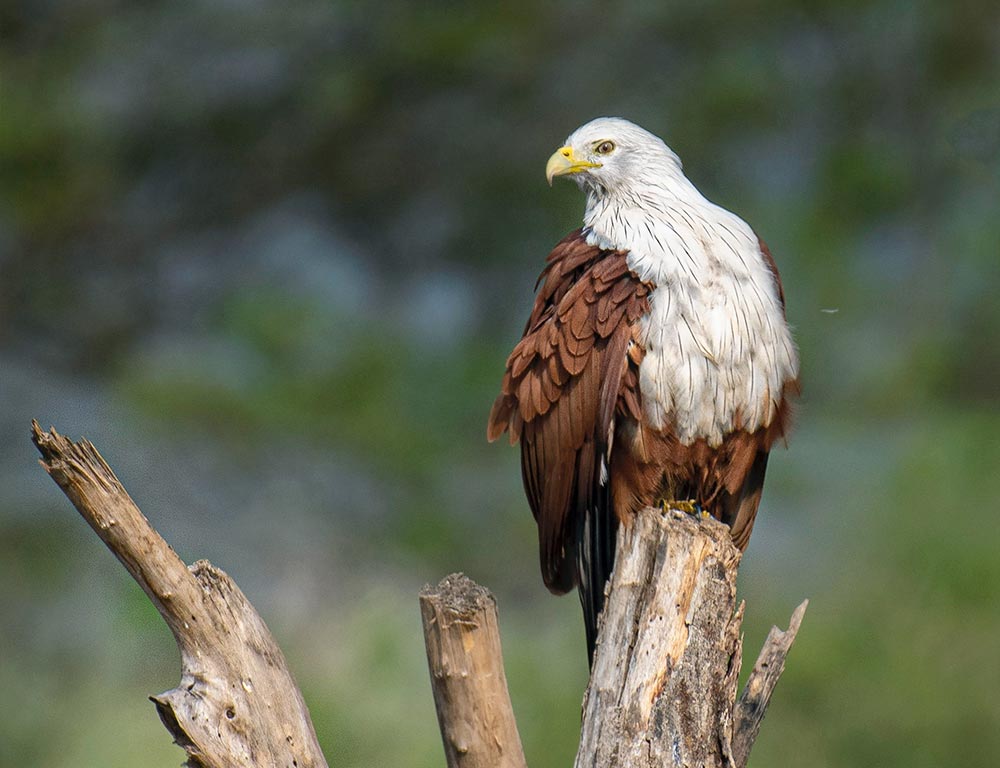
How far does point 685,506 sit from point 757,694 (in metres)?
0.59

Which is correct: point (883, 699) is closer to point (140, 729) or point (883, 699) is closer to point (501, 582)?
point (501, 582)

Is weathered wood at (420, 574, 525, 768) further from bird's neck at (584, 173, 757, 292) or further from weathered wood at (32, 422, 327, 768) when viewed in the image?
bird's neck at (584, 173, 757, 292)

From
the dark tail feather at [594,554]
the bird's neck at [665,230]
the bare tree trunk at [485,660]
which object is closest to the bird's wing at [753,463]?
the bird's neck at [665,230]

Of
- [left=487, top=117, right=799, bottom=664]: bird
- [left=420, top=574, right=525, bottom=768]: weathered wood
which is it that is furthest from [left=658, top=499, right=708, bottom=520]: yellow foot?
[left=420, top=574, right=525, bottom=768]: weathered wood

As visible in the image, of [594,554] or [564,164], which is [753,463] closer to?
[594,554]

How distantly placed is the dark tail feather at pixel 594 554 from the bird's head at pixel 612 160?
2.80ft

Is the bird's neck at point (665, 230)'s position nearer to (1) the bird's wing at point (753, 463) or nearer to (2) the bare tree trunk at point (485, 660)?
(1) the bird's wing at point (753, 463)

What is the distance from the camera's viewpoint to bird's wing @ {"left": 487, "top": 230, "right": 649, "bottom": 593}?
284 centimetres

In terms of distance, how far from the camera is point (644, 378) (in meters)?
2.82

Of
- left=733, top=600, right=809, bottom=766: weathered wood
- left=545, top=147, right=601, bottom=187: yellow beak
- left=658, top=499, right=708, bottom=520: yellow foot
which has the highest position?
left=545, top=147, right=601, bottom=187: yellow beak

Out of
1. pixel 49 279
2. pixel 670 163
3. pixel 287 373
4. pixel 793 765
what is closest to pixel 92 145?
pixel 49 279

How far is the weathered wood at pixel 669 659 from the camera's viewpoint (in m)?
2.28

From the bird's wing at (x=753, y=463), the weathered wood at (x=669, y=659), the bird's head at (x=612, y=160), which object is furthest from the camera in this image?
the bird's head at (x=612, y=160)

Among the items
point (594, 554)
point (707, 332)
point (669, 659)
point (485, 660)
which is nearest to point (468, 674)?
point (485, 660)
